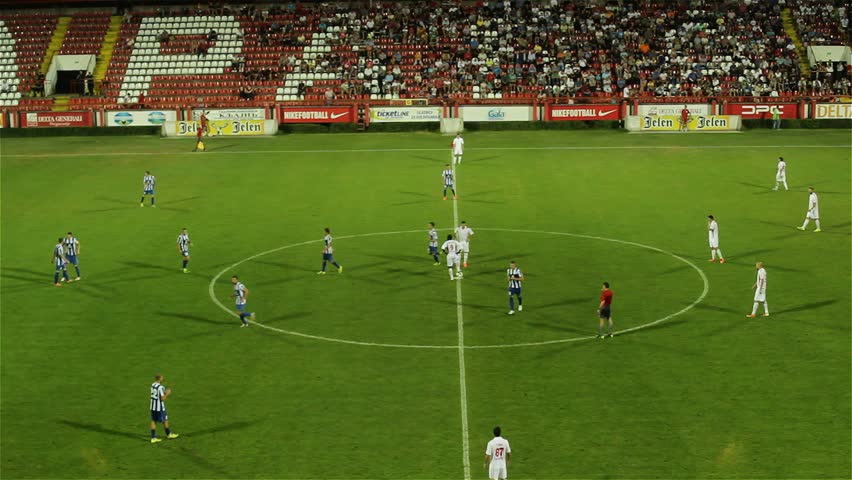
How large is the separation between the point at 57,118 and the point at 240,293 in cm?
4680

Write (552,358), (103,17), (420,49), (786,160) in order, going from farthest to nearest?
(103,17) → (420,49) → (786,160) → (552,358)

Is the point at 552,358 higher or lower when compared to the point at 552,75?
lower

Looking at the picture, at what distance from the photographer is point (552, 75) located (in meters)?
75.8

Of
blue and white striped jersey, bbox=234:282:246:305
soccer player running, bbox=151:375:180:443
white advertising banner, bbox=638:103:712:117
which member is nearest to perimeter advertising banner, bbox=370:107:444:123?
white advertising banner, bbox=638:103:712:117

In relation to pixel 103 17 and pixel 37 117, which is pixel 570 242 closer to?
pixel 37 117

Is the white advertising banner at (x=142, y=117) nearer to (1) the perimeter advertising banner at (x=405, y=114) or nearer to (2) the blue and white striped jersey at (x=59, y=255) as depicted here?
(1) the perimeter advertising banner at (x=405, y=114)

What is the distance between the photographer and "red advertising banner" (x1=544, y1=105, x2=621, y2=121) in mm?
70562

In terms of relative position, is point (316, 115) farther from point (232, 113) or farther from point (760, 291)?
point (760, 291)

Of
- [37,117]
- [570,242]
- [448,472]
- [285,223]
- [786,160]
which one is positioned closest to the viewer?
[448,472]

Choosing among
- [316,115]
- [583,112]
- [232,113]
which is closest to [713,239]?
[583,112]

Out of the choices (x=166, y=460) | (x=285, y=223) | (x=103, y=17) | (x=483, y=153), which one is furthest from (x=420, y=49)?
(x=166, y=460)

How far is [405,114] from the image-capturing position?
234 feet

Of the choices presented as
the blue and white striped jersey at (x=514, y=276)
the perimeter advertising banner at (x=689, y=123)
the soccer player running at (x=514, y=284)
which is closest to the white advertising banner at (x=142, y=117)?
the perimeter advertising banner at (x=689, y=123)

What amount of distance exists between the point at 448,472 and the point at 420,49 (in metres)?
61.2
